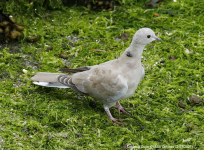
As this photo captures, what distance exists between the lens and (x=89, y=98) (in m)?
4.45

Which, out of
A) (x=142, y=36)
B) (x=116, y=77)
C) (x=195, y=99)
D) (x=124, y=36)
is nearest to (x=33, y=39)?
(x=124, y=36)

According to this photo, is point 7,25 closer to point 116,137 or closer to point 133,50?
point 133,50

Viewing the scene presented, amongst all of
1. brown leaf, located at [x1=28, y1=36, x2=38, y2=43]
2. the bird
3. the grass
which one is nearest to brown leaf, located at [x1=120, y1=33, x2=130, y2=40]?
the grass

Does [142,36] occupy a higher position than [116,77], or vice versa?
[142,36]

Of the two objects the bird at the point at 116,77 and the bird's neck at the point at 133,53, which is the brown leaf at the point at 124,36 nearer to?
the bird at the point at 116,77

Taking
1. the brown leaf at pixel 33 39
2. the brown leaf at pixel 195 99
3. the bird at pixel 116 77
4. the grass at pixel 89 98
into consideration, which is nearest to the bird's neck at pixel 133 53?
the bird at pixel 116 77

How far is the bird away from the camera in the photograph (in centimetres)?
374

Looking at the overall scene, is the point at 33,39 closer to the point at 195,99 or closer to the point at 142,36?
the point at 142,36

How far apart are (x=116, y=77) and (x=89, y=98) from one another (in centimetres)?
85

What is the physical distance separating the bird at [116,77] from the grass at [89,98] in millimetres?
317

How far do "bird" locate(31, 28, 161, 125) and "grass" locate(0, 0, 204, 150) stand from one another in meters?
0.32

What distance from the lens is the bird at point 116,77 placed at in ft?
12.3

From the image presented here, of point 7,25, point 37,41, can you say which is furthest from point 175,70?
point 7,25

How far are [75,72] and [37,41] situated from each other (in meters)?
1.67
